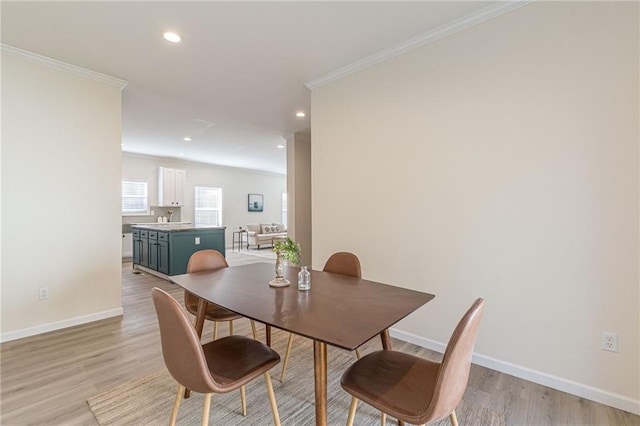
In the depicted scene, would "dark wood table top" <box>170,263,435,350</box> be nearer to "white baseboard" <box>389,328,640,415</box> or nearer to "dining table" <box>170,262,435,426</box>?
"dining table" <box>170,262,435,426</box>

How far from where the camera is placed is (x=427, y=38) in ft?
8.23

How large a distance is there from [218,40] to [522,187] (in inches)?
107

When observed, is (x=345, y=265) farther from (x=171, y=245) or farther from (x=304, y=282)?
(x=171, y=245)

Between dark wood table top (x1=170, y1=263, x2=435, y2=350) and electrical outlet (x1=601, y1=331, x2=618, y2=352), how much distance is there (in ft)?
3.98

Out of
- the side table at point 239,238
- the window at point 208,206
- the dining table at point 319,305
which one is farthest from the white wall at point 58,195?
the side table at point 239,238

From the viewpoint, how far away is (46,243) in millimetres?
2930

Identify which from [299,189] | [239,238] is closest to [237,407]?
[299,189]

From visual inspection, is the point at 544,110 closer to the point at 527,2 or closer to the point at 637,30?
the point at 637,30

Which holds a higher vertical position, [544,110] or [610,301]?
[544,110]

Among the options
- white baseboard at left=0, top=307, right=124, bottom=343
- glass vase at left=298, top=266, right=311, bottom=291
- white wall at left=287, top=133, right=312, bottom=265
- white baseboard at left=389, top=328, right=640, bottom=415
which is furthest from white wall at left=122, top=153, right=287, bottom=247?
white baseboard at left=389, top=328, right=640, bottom=415

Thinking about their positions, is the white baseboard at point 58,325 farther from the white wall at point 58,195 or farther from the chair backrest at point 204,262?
the chair backrest at point 204,262

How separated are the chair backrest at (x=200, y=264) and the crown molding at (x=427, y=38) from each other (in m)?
2.21

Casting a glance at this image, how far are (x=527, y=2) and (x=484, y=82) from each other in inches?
21.4

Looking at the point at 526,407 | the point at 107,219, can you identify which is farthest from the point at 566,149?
the point at 107,219
